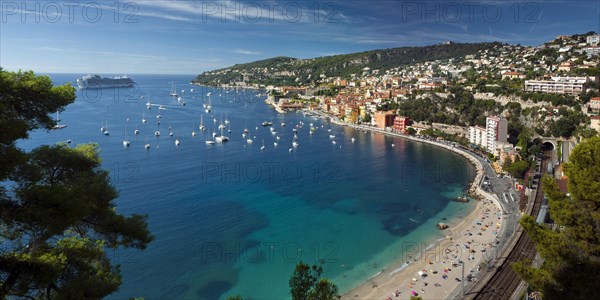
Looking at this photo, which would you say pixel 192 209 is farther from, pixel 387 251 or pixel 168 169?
pixel 387 251

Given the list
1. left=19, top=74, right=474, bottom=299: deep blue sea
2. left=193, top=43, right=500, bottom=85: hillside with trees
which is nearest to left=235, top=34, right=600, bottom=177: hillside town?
left=19, top=74, right=474, bottom=299: deep blue sea

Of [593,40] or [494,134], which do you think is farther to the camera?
[593,40]

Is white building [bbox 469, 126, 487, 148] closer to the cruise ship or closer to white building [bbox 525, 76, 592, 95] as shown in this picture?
white building [bbox 525, 76, 592, 95]

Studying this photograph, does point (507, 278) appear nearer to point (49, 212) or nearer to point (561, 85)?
point (49, 212)

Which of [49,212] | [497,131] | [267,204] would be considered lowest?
[267,204]

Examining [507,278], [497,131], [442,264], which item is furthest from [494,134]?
[507,278]

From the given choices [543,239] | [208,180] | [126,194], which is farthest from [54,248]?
[208,180]

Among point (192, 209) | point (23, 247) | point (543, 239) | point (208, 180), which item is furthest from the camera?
point (208, 180)

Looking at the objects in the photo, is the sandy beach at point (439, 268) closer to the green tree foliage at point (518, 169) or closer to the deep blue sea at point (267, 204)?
the deep blue sea at point (267, 204)
